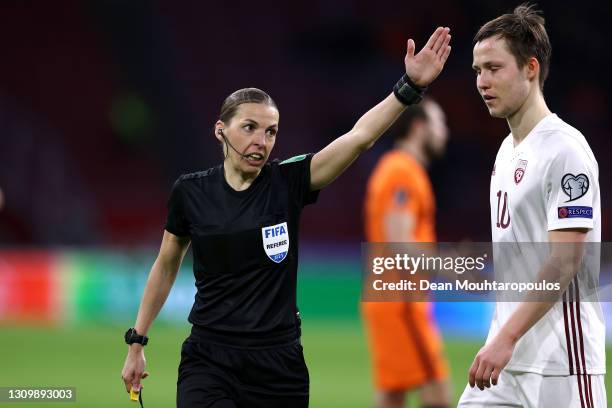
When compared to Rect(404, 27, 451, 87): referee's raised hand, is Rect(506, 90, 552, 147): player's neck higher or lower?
lower

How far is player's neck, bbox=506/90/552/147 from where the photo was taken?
4469 millimetres

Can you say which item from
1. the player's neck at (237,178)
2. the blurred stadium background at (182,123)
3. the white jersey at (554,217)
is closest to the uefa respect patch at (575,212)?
the white jersey at (554,217)

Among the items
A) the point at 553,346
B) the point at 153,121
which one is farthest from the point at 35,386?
the point at 153,121

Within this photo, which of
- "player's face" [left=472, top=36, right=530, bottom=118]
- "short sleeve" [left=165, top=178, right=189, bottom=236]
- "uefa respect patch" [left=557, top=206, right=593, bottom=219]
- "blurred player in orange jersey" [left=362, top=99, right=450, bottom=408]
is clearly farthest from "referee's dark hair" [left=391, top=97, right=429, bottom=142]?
"uefa respect patch" [left=557, top=206, right=593, bottom=219]

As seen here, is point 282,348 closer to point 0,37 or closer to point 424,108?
point 424,108

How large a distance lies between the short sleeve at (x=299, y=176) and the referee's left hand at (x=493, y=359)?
4.38 feet

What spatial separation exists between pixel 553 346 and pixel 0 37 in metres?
Result: 23.2

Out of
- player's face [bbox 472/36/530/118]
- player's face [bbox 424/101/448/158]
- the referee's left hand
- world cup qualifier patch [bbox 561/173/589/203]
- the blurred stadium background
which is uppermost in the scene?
the blurred stadium background

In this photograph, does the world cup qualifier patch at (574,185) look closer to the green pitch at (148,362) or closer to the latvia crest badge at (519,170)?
the latvia crest badge at (519,170)

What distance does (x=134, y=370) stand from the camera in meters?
5.02

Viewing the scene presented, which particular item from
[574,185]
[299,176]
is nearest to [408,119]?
[299,176]

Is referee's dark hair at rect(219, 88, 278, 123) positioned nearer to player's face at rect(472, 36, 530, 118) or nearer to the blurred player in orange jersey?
player's face at rect(472, 36, 530, 118)

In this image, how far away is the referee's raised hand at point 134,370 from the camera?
5.01 metres

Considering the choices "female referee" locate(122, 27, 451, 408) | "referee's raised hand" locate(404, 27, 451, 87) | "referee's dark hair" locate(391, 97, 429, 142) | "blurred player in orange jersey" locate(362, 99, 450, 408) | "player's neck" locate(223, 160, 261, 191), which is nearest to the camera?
"referee's raised hand" locate(404, 27, 451, 87)
